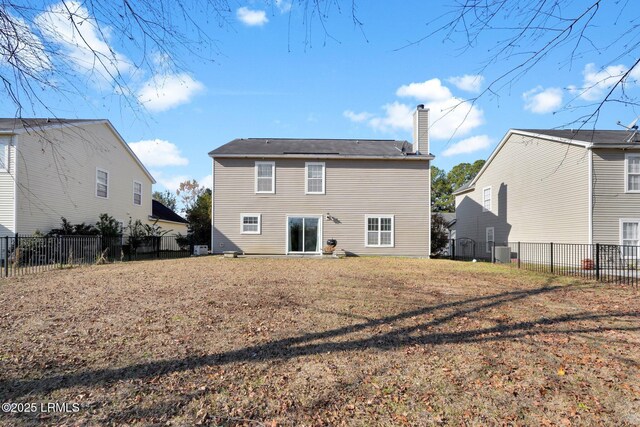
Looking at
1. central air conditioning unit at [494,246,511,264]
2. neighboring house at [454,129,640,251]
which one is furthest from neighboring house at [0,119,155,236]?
neighboring house at [454,129,640,251]

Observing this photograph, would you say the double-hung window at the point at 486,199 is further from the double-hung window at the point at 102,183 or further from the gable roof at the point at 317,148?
the double-hung window at the point at 102,183

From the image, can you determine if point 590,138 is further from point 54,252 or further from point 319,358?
point 54,252

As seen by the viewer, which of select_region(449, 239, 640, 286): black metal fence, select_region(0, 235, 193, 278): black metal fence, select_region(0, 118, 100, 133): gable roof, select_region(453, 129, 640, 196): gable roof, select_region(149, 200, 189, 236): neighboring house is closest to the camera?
→ select_region(0, 118, 100, 133): gable roof

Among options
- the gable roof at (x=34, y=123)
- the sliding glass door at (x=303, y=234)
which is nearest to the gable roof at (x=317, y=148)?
the sliding glass door at (x=303, y=234)

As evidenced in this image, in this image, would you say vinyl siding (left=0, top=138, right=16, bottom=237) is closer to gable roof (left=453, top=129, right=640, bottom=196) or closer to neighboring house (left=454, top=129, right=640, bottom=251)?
gable roof (left=453, top=129, right=640, bottom=196)

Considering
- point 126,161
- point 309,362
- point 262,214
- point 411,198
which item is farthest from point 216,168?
point 309,362

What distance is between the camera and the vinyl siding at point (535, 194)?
1582 centimetres

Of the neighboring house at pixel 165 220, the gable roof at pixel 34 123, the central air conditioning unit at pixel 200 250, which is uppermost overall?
the gable roof at pixel 34 123

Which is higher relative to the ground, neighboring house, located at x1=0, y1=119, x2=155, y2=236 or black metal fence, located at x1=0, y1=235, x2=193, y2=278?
neighboring house, located at x1=0, y1=119, x2=155, y2=236

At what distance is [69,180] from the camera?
17250mm

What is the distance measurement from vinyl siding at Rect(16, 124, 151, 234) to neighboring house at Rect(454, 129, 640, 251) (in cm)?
1875

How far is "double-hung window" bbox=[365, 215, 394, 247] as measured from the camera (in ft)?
64.1

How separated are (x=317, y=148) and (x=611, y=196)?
558 inches

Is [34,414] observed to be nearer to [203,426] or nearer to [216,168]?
[203,426]
